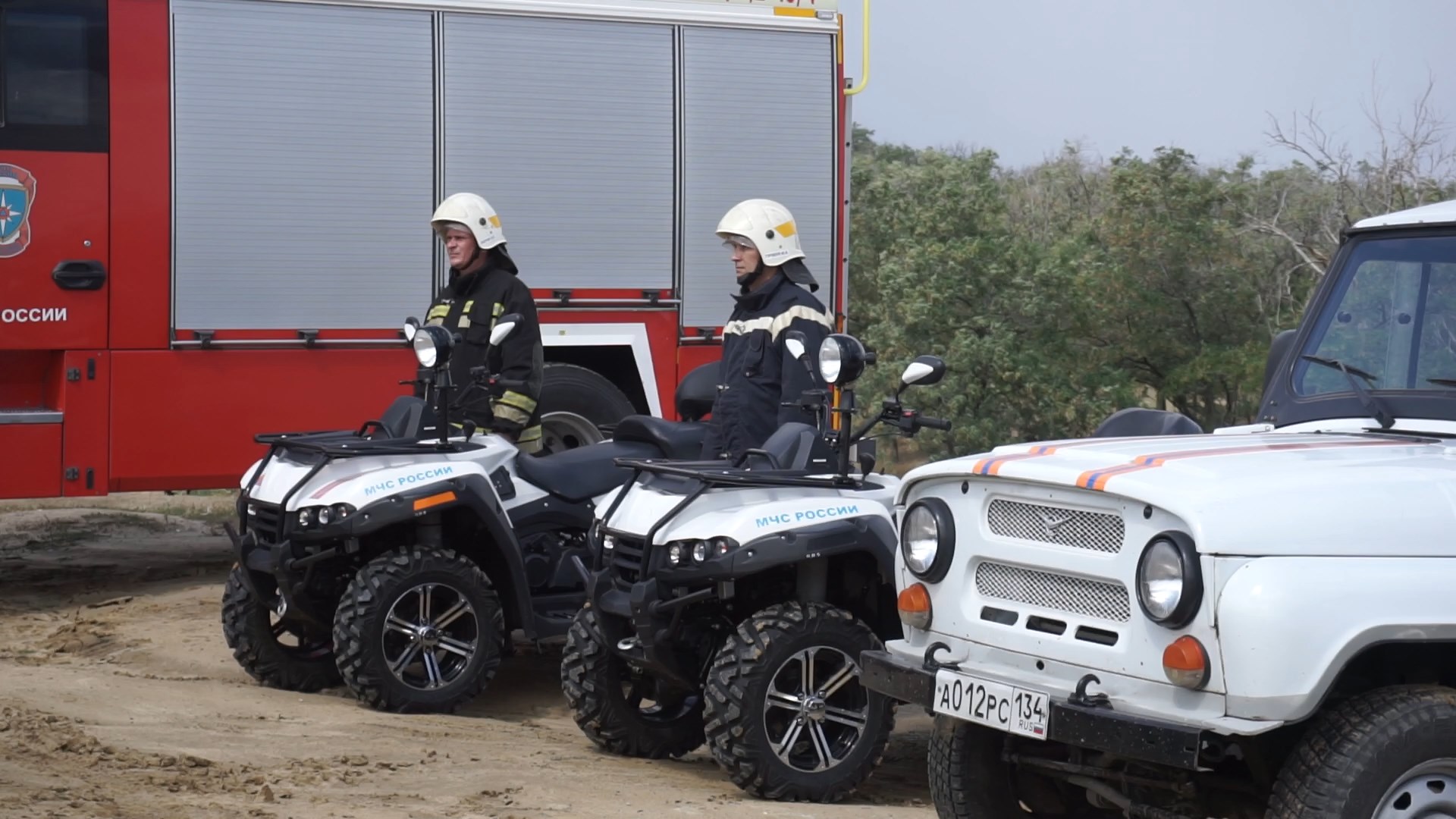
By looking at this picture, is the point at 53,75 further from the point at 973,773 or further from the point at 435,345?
the point at 973,773

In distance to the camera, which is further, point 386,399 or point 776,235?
point 386,399

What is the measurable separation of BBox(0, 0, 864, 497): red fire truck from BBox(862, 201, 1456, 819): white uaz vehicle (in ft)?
22.5

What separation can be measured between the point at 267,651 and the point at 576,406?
376cm

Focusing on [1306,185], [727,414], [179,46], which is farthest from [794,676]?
[1306,185]

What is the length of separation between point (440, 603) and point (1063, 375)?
12308 millimetres

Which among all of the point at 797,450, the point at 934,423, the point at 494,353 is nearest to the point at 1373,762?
the point at 934,423

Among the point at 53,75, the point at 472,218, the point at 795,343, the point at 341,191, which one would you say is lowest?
the point at 795,343

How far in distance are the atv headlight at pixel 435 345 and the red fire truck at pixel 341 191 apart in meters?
3.34

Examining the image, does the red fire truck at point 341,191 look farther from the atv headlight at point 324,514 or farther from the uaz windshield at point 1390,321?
the uaz windshield at point 1390,321

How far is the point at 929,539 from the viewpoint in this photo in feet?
17.7

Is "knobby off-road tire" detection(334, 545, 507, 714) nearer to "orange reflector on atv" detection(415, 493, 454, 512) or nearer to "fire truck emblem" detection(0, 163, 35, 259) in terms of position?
"orange reflector on atv" detection(415, 493, 454, 512)

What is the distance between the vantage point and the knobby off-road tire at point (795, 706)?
6.66m

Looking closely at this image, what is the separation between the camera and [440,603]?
27.2 ft

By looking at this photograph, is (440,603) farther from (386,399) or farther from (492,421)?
(386,399)
